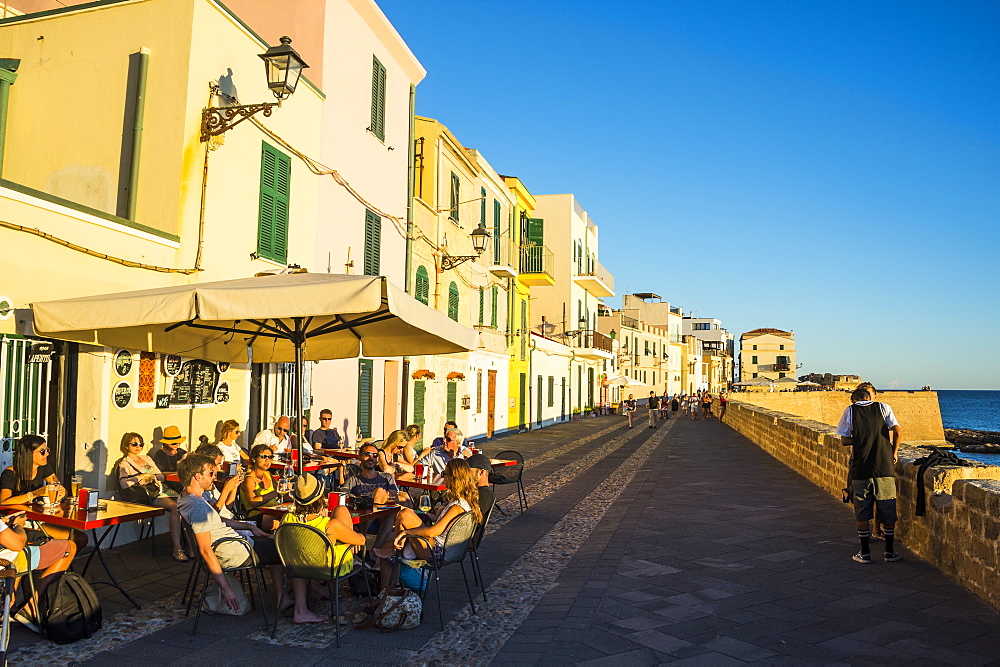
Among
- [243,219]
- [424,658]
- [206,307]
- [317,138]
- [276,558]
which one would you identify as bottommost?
[424,658]

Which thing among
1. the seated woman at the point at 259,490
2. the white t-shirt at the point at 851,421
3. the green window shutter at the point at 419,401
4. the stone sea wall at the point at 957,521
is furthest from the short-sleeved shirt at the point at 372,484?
the green window shutter at the point at 419,401

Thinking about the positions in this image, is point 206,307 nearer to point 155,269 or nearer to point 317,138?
point 155,269

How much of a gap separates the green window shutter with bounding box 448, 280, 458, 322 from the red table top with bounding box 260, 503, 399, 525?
13.0 meters

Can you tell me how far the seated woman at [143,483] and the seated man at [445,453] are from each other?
2.69 metres

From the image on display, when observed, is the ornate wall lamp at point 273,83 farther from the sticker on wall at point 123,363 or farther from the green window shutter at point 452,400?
the green window shutter at point 452,400

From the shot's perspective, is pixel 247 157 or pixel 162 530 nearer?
pixel 162 530

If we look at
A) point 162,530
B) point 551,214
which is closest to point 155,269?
point 162,530

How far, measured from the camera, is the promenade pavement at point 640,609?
479 centimetres

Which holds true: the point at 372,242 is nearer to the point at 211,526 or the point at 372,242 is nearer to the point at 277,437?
the point at 277,437

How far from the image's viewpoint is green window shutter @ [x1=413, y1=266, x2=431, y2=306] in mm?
16997

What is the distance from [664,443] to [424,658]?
64.5 feet

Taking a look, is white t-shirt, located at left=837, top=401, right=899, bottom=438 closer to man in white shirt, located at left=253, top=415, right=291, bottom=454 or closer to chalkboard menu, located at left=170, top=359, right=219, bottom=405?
man in white shirt, located at left=253, top=415, right=291, bottom=454

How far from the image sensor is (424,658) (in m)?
4.77

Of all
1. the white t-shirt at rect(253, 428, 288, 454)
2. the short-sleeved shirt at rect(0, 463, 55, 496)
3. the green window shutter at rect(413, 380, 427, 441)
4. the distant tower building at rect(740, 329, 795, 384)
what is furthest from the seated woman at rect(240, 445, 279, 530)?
the distant tower building at rect(740, 329, 795, 384)
